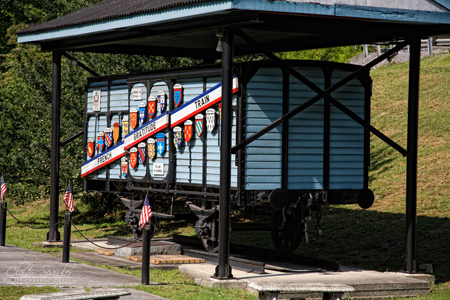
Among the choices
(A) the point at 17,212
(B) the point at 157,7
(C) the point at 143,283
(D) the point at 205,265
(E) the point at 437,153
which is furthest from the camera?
(A) the point at 17,212

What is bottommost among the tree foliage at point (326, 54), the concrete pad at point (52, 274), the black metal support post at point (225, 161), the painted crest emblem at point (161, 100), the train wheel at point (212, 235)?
the concrete pad at point (52, 274)

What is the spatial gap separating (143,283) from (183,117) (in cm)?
430

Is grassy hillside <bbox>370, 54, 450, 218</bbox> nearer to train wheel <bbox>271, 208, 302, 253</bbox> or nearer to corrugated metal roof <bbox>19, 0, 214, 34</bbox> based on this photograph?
train wheel <bbox>271, 208, 302, 253</bbox>

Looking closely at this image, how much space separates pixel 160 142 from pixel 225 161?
13.2 feet

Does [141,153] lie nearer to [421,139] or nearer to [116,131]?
[116,131]

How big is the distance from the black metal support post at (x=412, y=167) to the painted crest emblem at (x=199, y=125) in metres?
4.07

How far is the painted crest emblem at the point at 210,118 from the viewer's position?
15.5 meters

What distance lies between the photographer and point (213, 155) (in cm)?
1553

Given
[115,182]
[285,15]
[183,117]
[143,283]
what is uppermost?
[285,15]

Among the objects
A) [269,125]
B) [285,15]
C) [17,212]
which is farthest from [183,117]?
[17,212]

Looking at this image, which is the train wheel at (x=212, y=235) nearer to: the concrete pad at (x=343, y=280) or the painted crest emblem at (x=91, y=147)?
the concrete pad at (x=343, y=280)

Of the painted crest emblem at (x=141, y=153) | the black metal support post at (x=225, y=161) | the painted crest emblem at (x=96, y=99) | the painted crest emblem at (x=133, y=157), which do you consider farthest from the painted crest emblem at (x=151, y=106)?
Result: the black metal support post at (x=225, y=161)

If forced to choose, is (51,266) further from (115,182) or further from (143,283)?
(115,182)

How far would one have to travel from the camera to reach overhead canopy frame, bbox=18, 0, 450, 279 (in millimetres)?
13109
